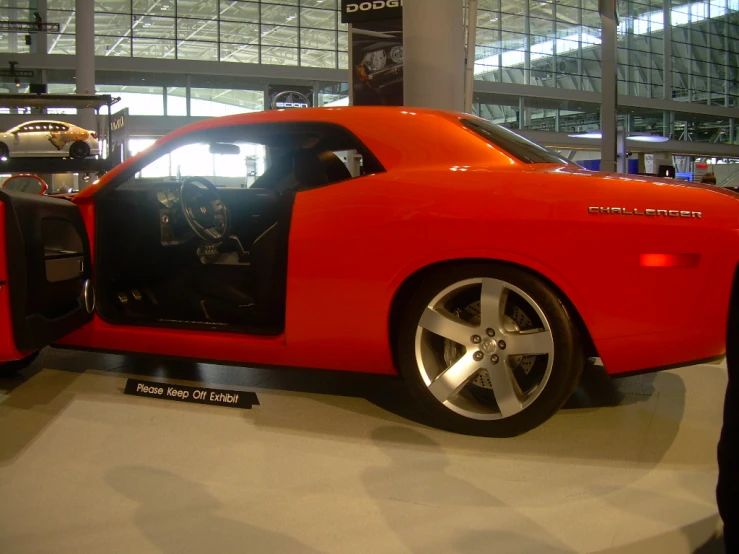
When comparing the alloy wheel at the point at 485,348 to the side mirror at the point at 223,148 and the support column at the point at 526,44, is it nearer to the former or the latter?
the side mirror at the point at 223,148

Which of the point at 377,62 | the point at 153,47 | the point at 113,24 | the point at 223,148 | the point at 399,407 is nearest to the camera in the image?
the point at 399,407

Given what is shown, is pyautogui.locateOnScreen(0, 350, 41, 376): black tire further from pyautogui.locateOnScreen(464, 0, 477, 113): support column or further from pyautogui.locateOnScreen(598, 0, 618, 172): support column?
pyautogui.locateOnScreen(598, 0, 618, 172): support column

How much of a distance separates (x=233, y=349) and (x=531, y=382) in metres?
1.34

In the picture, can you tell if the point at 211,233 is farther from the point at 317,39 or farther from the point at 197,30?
the point at 317,39

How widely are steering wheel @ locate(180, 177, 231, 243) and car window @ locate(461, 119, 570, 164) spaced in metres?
1.62

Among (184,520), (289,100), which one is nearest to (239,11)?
(289,100)

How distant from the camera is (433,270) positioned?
246cm

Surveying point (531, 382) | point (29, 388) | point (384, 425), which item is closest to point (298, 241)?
point (384, 425)

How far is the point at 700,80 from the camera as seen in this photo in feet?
110

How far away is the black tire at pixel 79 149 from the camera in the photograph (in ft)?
42.4

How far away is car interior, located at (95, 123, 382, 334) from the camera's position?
2.85m

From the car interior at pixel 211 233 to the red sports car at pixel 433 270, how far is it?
16mm

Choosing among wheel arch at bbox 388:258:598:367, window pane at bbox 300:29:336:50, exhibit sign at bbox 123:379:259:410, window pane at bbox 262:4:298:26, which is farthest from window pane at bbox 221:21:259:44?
wheel arch at bbox 388:258:598:367

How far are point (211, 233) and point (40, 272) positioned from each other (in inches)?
41.4
